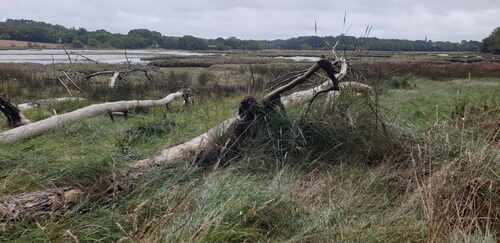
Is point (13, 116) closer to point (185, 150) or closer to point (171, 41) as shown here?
point (185, 150)

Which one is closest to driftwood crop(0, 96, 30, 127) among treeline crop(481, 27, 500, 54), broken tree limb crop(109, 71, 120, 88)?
broken tree limb crop(109, 71, 120, 88)

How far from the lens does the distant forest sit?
24.5 feet

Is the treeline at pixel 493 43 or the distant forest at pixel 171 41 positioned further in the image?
the treeline at pixel 493 43

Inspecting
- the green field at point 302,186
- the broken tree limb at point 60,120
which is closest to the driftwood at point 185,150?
the green field at point 302,186

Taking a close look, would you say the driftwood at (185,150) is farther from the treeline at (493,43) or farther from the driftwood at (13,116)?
the treeline at (493,43)

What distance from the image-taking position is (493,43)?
51719mm

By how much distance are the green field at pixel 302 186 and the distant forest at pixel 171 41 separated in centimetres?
148

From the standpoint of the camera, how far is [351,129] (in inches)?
195

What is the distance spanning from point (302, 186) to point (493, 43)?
56.4 m

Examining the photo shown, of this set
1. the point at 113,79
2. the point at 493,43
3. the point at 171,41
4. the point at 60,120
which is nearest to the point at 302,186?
the point at 60,120

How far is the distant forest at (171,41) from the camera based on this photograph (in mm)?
7457

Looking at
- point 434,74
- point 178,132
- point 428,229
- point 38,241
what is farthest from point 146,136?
point 434,74

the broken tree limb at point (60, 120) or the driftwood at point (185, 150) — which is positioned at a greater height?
the driftwood at point (185, 150)

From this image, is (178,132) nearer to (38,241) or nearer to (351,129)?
(351,129)
